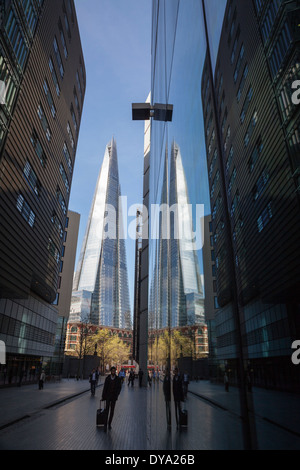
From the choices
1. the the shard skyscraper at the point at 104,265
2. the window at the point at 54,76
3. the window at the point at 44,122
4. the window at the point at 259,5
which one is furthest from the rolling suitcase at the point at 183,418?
the the shard skyscraper at the point at 104,265

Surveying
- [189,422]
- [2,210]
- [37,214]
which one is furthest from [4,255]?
[189,422]

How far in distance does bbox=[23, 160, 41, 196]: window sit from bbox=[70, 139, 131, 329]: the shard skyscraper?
101 m

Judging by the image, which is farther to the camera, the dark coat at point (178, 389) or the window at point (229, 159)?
the dark coat at point (178, 389)

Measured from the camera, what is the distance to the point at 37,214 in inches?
834

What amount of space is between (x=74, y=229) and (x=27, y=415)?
158ft

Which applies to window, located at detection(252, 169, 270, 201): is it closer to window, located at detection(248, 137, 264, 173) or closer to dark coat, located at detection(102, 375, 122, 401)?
window, located at detection(248, 137, 264, 173)

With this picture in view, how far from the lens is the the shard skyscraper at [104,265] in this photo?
457 ft

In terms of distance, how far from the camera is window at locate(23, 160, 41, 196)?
61.1 ft

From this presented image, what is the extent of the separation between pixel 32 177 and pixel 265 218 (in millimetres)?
20817

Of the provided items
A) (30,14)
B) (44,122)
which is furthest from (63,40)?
(44,122)

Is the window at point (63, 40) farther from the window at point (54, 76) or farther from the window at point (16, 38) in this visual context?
the window at point (16, 38)

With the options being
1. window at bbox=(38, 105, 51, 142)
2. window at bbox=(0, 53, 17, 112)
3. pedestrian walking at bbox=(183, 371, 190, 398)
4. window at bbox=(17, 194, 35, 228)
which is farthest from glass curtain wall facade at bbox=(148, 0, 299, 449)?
window at bbox=(38, 105, 51, 142)

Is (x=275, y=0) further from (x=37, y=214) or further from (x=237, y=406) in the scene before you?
(x=37, y=214)

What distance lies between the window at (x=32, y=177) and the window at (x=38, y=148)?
66.0 inches
